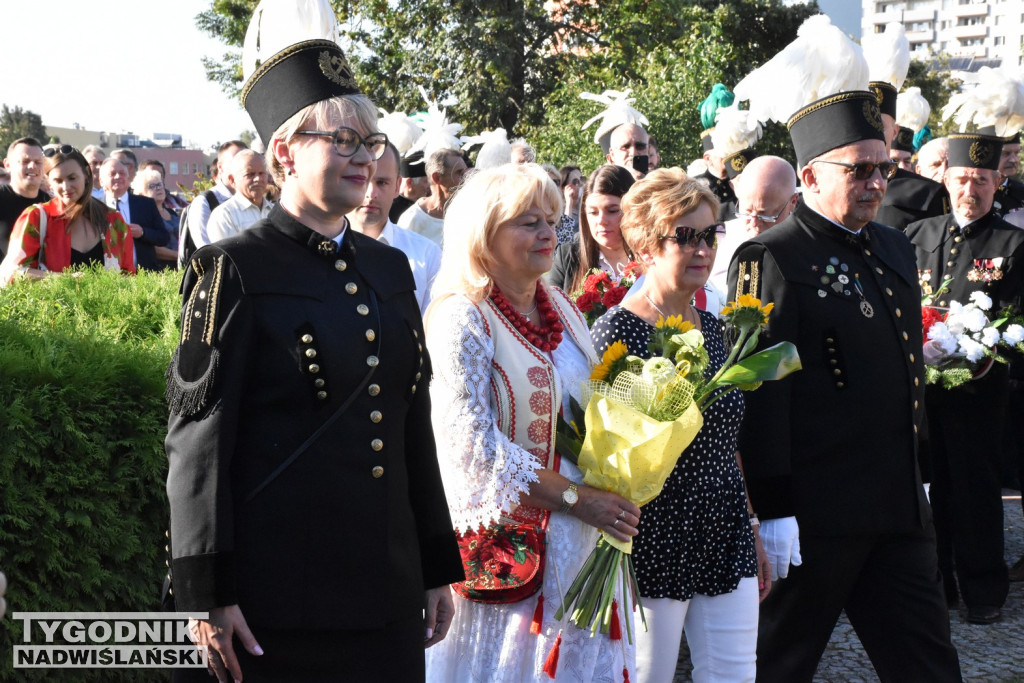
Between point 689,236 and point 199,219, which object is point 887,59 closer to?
point 689,236

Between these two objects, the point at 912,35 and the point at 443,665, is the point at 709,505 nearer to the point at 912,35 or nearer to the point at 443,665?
the point at 443,665

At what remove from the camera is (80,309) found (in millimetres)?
5000

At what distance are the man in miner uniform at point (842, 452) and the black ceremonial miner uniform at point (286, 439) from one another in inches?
62.2

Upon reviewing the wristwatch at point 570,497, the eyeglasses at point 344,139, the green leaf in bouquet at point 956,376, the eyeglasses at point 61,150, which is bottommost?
the wristwatch at point 570,497

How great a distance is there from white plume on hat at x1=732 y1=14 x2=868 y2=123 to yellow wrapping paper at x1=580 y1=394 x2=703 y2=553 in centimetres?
161

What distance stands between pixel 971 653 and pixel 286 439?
4027 mm

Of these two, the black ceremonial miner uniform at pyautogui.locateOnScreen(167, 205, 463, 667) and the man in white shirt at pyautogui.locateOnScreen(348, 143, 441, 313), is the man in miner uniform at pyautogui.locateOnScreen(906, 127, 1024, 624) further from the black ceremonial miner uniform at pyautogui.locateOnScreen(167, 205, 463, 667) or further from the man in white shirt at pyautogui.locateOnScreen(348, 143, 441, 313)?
the black ceremonial miner uniform at pyautogui.locateOnScreen(167, 205, 463, 667)

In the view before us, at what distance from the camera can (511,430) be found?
3322mm

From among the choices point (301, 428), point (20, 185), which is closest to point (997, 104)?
point (301, 428)

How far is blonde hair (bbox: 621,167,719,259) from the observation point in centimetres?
378

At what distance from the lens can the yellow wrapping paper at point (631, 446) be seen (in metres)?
3.20

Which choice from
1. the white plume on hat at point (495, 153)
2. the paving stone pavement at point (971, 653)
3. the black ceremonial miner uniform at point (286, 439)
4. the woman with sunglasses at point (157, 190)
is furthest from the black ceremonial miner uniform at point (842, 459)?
the woman with sunglasses at point (157, 190)

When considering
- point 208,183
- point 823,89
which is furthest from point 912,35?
point 823,89

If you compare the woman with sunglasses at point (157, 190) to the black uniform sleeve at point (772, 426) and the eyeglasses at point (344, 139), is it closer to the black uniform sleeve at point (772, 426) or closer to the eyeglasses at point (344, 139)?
the black uniform sleeve at point (772, 426)
